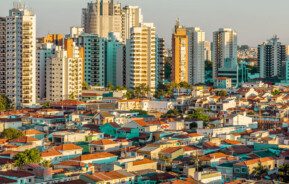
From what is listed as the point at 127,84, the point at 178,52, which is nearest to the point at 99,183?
the point at 127,84

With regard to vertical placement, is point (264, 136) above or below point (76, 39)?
below

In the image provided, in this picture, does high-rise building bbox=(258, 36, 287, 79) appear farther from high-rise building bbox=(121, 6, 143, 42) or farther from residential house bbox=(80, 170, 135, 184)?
residential house bbox=(80, 170, 135, 184)

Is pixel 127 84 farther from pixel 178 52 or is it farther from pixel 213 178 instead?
pixel 213 178

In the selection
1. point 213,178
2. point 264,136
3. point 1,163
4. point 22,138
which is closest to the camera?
point 213,178

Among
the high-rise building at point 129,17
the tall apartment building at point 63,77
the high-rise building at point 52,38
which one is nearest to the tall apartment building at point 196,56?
the high-rise building at point 129,17

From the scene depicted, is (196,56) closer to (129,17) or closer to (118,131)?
(129,17)

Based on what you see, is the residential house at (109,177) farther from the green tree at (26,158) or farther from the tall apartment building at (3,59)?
the tall apartment building at (3,59)
